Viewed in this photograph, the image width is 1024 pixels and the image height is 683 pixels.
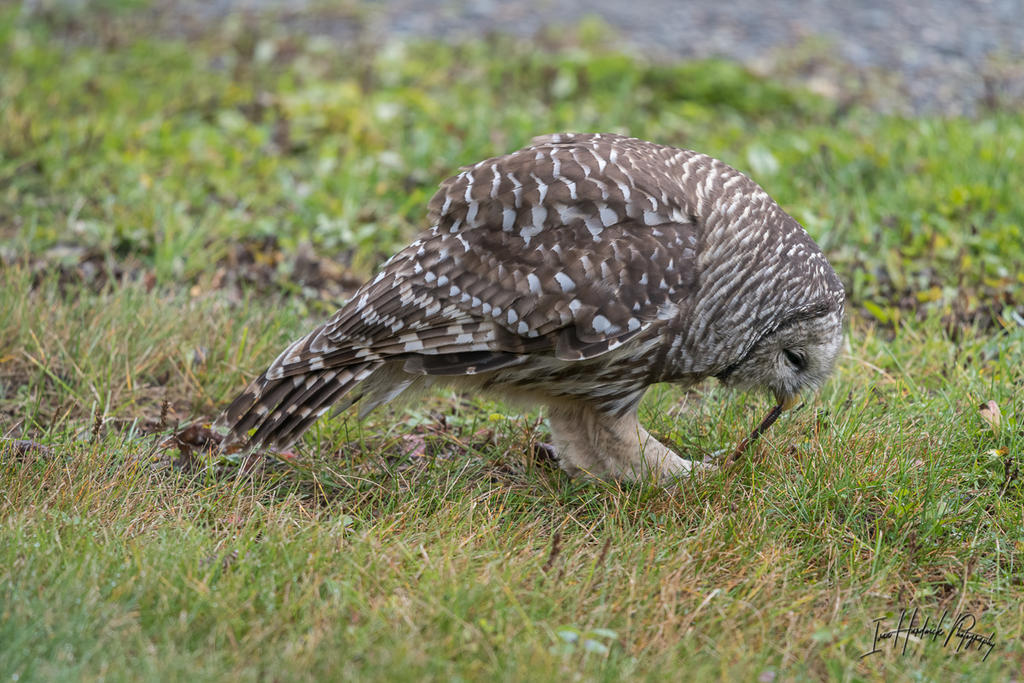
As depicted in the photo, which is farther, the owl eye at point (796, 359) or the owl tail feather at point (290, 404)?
the owl eye at point (796, 359)

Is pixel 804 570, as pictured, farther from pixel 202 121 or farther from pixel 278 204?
pixel 202 121

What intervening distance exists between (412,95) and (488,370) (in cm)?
460

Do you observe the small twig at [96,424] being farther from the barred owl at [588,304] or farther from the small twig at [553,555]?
the small twig at [553,555]

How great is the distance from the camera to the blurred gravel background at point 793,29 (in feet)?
29.6

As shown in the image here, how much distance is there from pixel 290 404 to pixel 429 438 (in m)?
0.74

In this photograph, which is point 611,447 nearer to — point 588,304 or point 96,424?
point 588,304

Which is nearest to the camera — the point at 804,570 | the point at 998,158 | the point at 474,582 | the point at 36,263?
the point at 474,582

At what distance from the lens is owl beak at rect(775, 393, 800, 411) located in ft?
14.3

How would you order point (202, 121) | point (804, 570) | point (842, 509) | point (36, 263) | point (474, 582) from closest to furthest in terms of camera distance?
point (474, 582)
point (804, 570)
point (842, 509)
point (36, 263)
point (202, 121)

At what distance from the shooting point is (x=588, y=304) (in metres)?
3.88

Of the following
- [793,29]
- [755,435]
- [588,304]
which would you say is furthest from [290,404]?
[793,29]

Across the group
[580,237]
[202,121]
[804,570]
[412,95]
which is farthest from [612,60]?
[804,570]

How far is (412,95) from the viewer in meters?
8.12

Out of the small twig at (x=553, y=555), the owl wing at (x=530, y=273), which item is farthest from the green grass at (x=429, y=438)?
the owl wing at (x=530, y=273)
